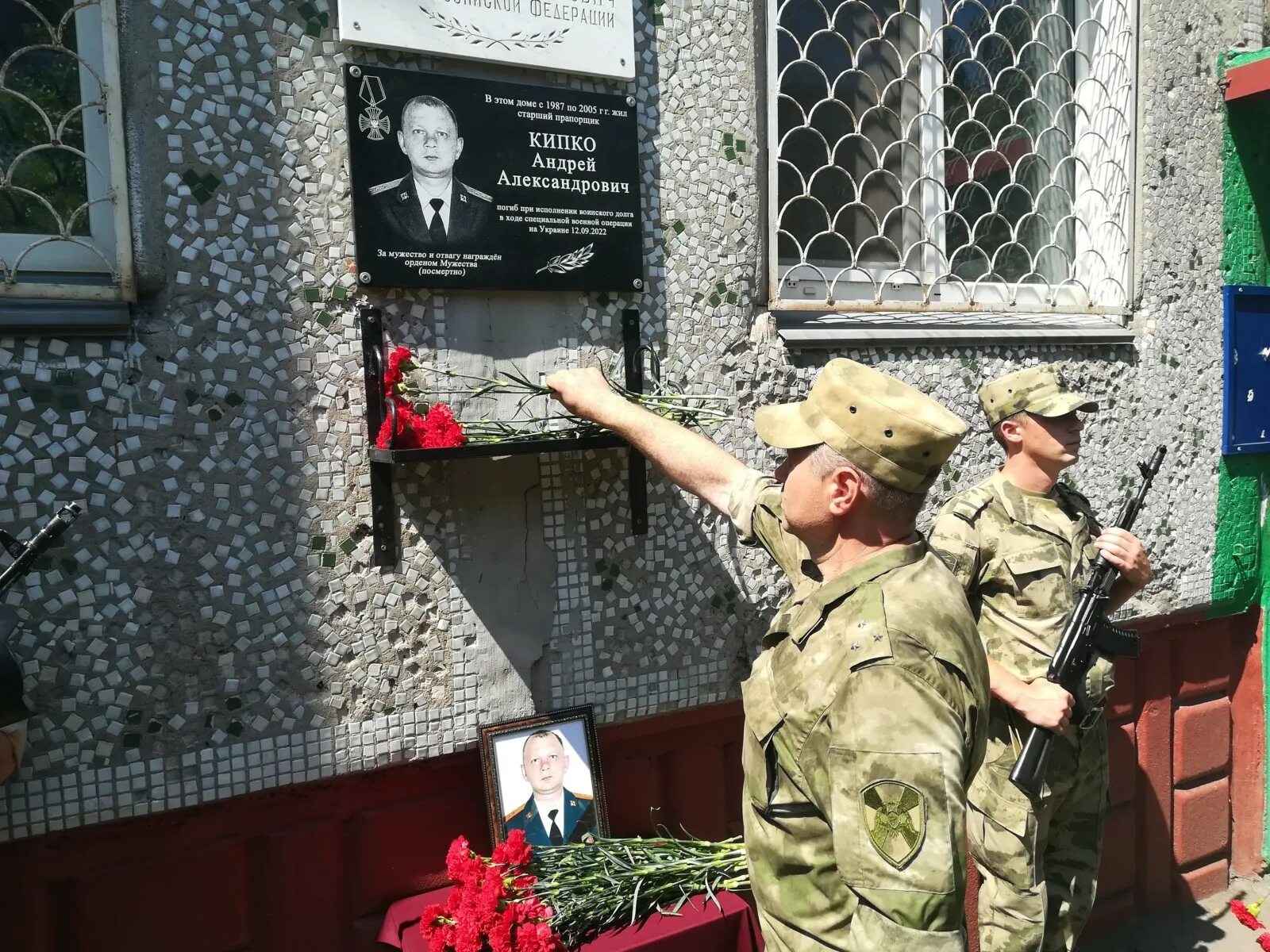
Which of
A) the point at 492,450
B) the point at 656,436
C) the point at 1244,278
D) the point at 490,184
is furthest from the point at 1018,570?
the point at 1244,278

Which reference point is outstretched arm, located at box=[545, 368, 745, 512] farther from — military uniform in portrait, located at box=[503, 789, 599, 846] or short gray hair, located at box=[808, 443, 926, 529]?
military uniform in portrait, located at box=[503, 789, 599, 846]

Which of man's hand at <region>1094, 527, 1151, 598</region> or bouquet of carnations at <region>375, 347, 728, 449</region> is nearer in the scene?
bouquet of carnations at <region>375, 347, 728, 449</region>

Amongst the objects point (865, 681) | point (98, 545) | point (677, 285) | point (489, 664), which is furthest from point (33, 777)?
point (677, 285)

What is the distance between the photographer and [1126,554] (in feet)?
8.94

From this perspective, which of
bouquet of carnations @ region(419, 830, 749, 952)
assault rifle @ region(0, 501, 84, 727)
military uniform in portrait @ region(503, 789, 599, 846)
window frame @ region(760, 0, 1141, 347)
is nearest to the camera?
assault rifle @ region(0, 501, 84, 727)

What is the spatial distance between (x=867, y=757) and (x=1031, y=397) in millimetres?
1694

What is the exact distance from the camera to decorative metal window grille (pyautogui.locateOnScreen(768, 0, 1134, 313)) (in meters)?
3.04

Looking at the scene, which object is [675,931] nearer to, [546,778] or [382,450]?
[546,778]

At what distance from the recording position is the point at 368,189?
7.29 ft

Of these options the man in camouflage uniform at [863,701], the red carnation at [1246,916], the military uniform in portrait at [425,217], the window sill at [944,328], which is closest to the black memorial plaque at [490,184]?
the military uniform in portrait at [425,217]

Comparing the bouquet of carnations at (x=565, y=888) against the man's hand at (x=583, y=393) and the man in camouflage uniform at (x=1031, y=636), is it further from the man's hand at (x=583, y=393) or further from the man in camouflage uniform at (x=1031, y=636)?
the man's hand at (x=583, y=393)

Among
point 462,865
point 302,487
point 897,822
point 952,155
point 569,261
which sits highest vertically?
point 952,155

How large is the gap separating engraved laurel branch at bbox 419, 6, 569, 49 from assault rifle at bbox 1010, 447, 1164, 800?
2.04 meters

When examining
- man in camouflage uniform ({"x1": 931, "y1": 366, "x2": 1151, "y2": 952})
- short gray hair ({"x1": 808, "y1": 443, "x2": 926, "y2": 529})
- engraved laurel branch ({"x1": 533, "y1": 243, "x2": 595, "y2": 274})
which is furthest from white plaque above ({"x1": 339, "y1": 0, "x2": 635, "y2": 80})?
man in camouflage uniform ({"x1": 931, "y1": 366, "x2": 1151, "y2": 952})
